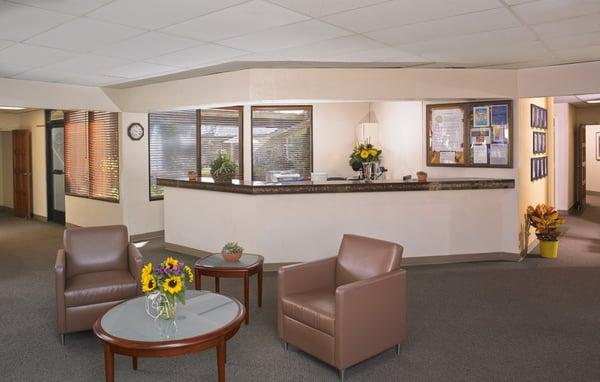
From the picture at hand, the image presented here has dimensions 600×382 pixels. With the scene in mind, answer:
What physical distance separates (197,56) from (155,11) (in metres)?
1.64

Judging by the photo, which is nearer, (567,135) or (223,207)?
(223,207)

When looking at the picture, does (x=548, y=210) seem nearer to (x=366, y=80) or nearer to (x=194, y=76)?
(x=366, y=80)

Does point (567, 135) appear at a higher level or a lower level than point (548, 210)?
higher

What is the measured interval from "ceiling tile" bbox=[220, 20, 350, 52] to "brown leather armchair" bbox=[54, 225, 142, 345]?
205cm

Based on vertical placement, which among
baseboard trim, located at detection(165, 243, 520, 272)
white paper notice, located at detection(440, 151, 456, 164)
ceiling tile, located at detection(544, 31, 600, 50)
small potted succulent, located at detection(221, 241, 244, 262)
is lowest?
baseboard trim, located at detection(165, 243, 520, 272)

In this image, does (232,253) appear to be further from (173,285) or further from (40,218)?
(40,218)

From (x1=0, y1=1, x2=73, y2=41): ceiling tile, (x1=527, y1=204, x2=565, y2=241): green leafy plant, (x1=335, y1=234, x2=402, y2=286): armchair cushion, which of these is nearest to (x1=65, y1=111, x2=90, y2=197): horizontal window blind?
(x1=0, y1=1, x2=73, y2=41): ceiling tile

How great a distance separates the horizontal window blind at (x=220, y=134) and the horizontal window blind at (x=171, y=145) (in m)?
0.16

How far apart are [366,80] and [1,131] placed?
9562 mm

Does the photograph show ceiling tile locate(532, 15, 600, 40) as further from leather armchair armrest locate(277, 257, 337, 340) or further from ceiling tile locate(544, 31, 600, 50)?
leather armchair armrest locate(277, 257, 337, 340)

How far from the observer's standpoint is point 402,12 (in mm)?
3646

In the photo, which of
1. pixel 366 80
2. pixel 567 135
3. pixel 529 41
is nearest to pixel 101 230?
pixel 366 80

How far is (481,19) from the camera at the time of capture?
386cm

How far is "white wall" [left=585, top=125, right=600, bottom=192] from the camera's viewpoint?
48.5 ft
